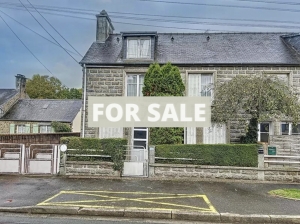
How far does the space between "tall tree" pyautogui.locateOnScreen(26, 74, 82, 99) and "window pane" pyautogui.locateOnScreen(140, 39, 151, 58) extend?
38058 millimetres

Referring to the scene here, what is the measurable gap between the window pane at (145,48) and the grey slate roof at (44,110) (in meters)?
14.2

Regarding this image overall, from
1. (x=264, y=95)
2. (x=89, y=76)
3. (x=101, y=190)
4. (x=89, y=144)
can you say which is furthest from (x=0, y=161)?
(x=264, y=95)

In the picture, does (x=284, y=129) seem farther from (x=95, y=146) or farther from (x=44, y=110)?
(x=44, y=110)

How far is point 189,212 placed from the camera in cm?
638

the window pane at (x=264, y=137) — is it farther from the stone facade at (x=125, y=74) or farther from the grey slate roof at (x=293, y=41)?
the grey slate roof at (x=293, y=41)

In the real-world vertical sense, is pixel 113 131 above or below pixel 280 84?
below

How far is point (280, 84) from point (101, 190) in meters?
8.81

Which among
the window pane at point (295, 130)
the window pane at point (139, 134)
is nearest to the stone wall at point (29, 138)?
the window pane at point (139, 134)

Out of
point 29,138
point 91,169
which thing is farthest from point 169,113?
point 29,138

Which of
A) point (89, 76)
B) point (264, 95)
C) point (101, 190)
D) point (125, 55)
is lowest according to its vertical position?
point (101, 190)

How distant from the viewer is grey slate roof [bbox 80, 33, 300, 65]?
1499cm

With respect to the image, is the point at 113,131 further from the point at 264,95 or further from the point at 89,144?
the point at 264,95

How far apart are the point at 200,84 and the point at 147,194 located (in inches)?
336

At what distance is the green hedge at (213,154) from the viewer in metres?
11.0
